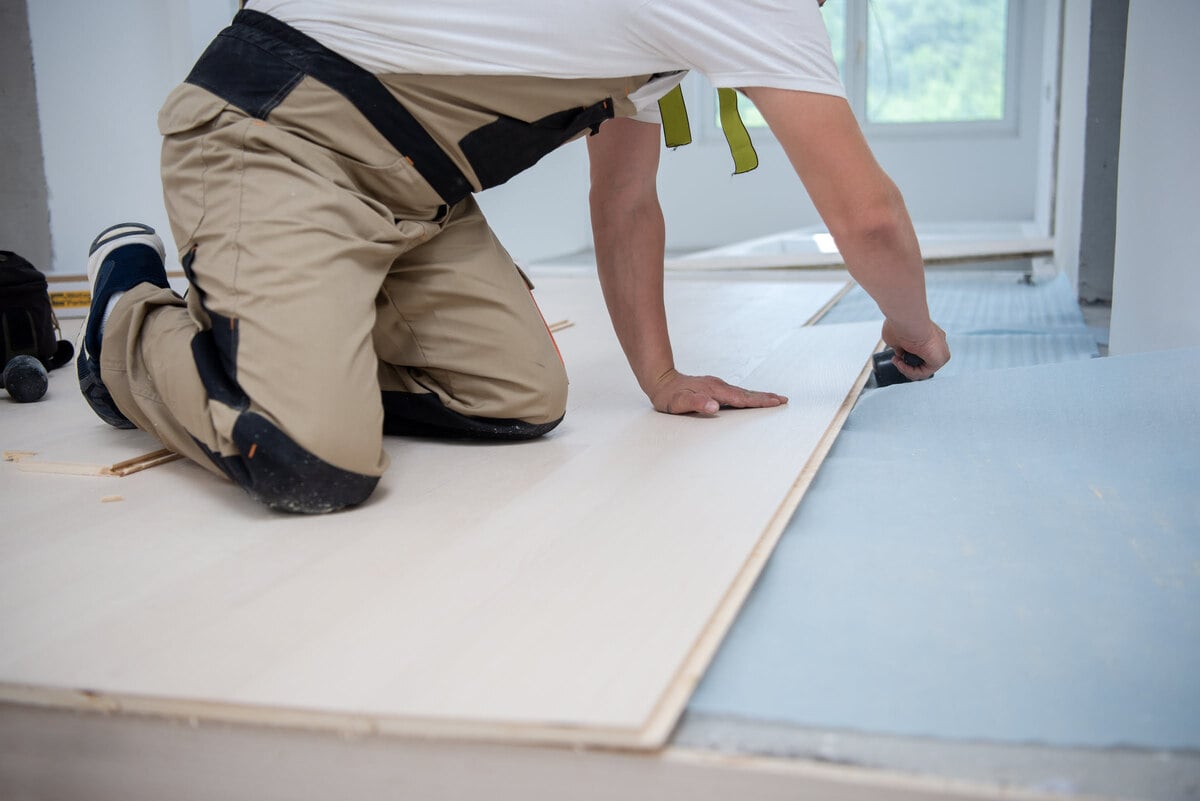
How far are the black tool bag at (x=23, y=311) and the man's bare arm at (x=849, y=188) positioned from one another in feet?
5.33

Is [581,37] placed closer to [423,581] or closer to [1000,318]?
[423,581]

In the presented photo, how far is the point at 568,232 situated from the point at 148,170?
3.67m

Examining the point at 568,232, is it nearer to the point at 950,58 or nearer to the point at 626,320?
the point at 950,58

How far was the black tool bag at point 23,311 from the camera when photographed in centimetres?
217

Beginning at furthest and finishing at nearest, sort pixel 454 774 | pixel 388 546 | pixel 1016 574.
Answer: pixel 388 546, pixel 1016 574, pixel 454 774

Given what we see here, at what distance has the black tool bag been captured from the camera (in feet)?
7.13

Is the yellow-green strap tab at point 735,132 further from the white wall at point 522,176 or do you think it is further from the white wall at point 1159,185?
the white wall at point 522,176

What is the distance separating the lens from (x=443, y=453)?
5.28 feet

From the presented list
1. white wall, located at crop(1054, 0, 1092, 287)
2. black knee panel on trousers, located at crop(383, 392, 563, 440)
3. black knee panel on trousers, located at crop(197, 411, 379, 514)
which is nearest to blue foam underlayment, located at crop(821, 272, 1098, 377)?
white wall, located at crop(1054, 0, 1092, 287)

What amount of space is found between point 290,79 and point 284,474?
1.86 feet

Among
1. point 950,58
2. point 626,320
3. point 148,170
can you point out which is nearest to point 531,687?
point 626,320

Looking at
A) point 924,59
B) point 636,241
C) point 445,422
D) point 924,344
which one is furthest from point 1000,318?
point 924,59

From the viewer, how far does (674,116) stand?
1751 mm

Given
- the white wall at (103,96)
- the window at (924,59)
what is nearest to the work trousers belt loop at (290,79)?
the white wall at (103,96)
